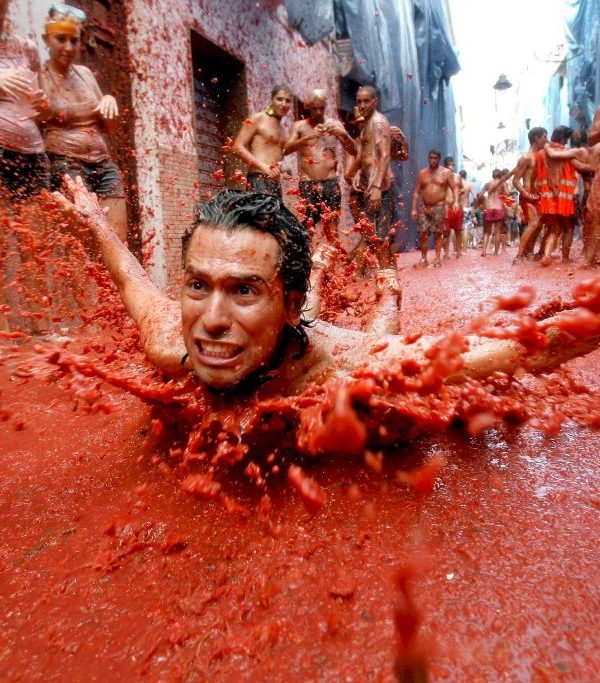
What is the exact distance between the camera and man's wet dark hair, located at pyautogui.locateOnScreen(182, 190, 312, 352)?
1.77m

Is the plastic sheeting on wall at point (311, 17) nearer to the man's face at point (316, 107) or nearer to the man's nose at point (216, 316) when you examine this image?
the man's face at point (316, 107)

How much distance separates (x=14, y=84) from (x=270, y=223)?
10.4 feet

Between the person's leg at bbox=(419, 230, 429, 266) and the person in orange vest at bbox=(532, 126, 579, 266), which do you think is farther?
the person's leg at bbox=(419, 230, 429, 266)

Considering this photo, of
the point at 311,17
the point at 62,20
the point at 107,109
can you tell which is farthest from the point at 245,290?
the point at 311,17

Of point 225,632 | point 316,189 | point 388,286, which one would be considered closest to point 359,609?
point 225,632

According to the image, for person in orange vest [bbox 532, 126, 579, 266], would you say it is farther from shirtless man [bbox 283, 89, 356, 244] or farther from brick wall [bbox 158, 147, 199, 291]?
brick wall [bbox 158, 147, 199, 291]

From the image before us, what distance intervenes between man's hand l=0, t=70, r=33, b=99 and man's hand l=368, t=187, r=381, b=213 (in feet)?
13.9

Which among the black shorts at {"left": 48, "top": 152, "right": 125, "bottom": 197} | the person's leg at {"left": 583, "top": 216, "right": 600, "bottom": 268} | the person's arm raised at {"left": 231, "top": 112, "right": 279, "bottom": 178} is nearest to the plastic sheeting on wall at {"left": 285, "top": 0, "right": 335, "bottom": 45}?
the person's arm raised at {"left": 231, "top": 112, "right": 279, "bottom": 178}

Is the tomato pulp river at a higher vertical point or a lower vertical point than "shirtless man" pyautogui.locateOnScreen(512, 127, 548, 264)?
lower

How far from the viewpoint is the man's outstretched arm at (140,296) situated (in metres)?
2.18

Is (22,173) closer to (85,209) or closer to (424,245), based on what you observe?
(85,209)

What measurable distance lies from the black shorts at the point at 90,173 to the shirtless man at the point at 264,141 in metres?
1.92

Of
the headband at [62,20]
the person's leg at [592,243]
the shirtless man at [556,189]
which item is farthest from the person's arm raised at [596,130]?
the headband at [62,20]

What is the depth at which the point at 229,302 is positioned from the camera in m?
1.70
